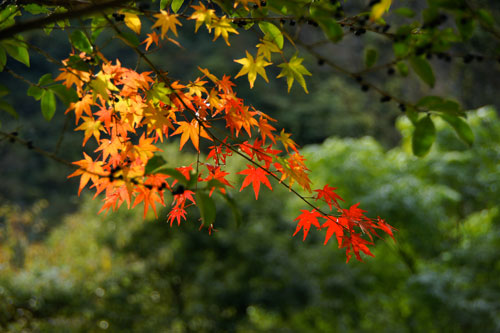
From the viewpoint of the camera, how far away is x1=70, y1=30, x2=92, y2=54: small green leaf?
0.78 metres

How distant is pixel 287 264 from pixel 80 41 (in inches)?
166

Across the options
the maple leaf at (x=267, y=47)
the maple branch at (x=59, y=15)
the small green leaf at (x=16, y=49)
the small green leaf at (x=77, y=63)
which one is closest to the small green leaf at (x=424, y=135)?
the maple leaf at (x=267, y=47)

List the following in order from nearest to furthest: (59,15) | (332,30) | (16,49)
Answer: (59,15) < (332,30) < (16,49)

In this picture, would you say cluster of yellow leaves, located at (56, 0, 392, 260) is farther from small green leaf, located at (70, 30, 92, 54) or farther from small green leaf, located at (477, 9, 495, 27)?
small green leaf, located at (477, 9, 495, 27)

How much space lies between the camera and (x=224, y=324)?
459 cm

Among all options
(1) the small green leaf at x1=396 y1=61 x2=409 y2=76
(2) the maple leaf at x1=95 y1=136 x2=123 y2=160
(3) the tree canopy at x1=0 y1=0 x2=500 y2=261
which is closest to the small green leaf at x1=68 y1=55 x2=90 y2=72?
(3) the tree canopy at x1=0 y1=0 x2=500 y2=261

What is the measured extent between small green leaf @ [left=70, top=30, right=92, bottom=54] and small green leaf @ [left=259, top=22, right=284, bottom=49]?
37 cm

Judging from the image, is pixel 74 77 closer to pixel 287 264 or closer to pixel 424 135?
pixel 424 135

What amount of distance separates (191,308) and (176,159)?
6.25 ft

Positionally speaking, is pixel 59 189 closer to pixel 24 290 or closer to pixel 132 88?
pixel 24 290

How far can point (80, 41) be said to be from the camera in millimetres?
789

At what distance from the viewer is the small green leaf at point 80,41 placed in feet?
2.57

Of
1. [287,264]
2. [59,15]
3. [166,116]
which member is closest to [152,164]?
[59,15]

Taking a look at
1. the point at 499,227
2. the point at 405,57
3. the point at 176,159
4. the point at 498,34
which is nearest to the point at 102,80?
the point at 405,57
